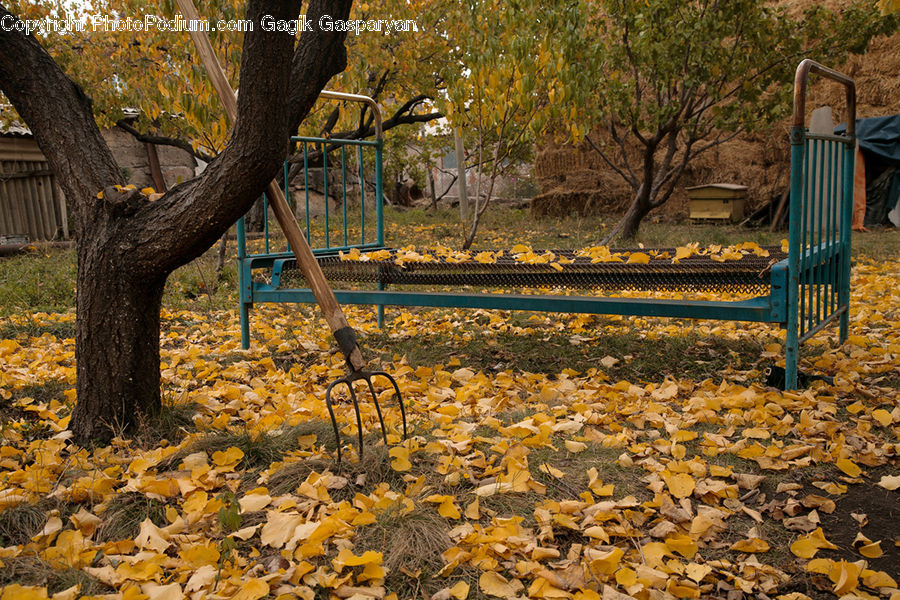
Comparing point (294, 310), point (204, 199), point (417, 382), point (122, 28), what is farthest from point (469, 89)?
point (122, 28)

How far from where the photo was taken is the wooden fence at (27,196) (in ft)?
32.7

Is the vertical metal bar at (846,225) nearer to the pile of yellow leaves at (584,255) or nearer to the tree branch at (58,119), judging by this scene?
the pile of yellow leaves at (584,255)

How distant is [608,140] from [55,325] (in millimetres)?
9583

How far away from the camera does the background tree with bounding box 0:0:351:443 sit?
7.85 feet

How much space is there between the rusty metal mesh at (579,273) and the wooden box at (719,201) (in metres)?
6.75

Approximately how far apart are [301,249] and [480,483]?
3.34 ft

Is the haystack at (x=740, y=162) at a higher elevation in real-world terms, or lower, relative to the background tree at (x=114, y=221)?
higher

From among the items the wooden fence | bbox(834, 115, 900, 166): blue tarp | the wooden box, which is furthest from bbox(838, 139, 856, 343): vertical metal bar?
the wooden fence

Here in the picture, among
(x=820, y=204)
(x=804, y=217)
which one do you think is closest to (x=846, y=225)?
(x=820, y=204)

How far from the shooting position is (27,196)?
403 inches

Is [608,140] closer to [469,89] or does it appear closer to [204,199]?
[469,89]

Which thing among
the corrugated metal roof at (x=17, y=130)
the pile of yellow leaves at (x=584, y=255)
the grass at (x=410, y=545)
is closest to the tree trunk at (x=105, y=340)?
the grass at (x=410, y=545)

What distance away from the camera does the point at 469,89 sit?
624cm

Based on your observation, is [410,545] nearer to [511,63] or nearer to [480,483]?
[480,483]
